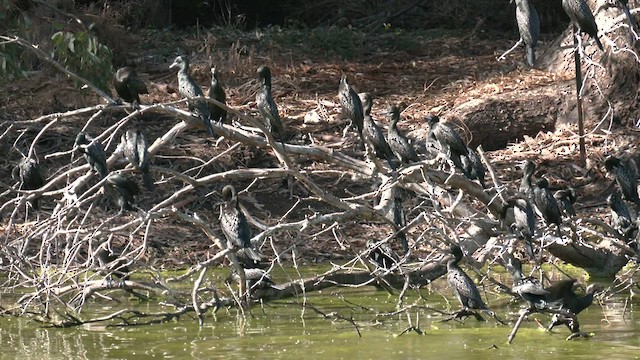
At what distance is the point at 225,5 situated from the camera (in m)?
20.3

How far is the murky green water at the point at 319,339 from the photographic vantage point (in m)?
7.98

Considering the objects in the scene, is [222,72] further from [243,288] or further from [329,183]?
[243,288]

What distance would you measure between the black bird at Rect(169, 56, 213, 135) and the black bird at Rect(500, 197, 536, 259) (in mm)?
2159

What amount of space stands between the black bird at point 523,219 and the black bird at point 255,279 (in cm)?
173

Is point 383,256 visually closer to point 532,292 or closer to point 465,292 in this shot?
point 465,292

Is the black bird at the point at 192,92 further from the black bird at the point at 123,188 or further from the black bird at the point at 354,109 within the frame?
the black bird at the point at 354,109

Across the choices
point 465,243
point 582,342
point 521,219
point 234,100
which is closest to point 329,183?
point 234,100

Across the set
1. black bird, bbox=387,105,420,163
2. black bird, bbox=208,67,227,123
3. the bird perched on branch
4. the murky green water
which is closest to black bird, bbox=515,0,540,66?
the bird perched on branch

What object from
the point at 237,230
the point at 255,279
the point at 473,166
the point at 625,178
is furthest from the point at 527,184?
the point at 237,230

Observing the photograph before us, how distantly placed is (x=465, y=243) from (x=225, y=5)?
11.0m

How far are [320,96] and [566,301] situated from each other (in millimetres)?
8041

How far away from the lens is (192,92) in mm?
9570

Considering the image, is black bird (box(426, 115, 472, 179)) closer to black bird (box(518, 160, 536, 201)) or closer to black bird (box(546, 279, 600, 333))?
black bird (box(518, 160, 536, 201))

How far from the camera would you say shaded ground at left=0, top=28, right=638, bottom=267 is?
13602 millimetres
